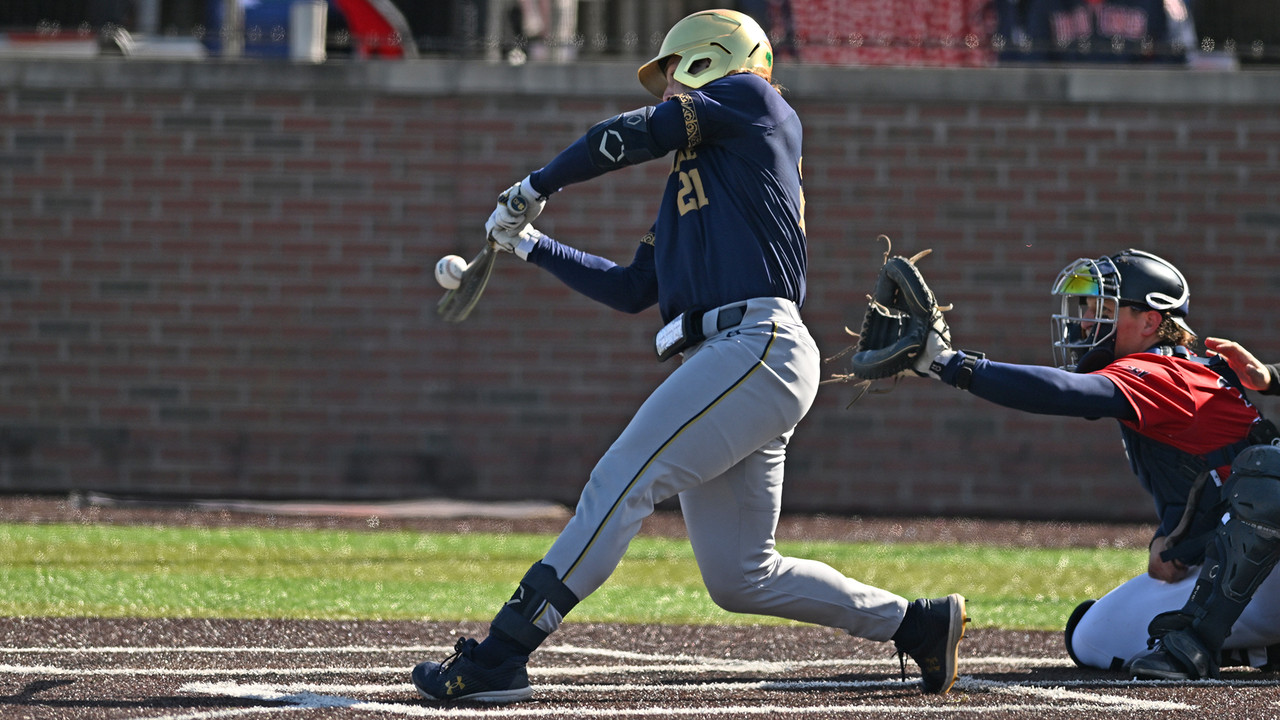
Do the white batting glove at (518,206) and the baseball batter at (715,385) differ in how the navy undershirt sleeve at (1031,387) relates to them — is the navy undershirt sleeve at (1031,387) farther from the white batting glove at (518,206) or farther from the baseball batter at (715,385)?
the white batting glove at (518,206)

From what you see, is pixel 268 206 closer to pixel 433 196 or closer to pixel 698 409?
pixel 433 196

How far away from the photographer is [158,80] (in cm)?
1221

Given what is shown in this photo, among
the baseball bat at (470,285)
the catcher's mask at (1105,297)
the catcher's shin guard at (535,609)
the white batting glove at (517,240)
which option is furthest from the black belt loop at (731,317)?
the catcher's mask at (1105,297)

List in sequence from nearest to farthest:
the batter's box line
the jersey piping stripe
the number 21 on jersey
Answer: the batter's box line → the jersey piping stripe → the number 21 on jersey

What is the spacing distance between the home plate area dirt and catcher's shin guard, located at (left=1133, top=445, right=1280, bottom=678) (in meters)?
0.13

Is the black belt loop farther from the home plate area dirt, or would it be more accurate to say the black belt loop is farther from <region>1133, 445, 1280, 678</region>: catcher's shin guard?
<region>1133, 445, 1280, 678</region>: catcher's shin guard

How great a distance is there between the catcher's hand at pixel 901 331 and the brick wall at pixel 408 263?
7.32 meters

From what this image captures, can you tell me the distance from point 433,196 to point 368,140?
67 centimetres

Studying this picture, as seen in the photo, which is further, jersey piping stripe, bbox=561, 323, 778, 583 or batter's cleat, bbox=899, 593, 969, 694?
batter's cleat, bbox=899, 593, 969, 694

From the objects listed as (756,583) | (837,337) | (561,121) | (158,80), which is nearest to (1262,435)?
(756,583)

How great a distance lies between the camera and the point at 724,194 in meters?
4.80

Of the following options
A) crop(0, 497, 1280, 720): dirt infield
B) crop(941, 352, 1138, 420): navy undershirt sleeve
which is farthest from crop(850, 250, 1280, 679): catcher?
crop(0, 497, 1280, 720): dirt infield

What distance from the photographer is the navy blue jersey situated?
15.5 ft

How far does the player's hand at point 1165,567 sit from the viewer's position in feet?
18.0
